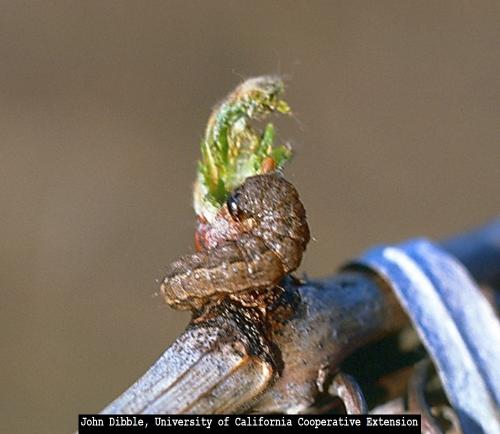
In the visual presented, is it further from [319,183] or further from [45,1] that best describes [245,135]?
[45,1]

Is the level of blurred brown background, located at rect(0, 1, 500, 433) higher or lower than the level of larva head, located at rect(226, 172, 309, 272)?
higher

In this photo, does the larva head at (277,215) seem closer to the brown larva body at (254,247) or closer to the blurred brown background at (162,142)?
the brown larva body at (254,247)

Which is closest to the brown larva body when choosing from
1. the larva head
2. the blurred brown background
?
the larva head

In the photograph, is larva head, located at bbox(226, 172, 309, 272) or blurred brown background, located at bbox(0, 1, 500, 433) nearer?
larva head, located at bbox(226, 172, 309, 272)

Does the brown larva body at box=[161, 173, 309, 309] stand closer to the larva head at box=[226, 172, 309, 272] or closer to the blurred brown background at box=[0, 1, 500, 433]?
the larva head at box=[226, 172, 309, 272]

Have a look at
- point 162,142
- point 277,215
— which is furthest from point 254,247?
point 162,142

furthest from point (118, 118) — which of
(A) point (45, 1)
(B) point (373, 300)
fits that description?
(B) point (373, 300)

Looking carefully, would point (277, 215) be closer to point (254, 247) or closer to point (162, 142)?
point (254, 247)
